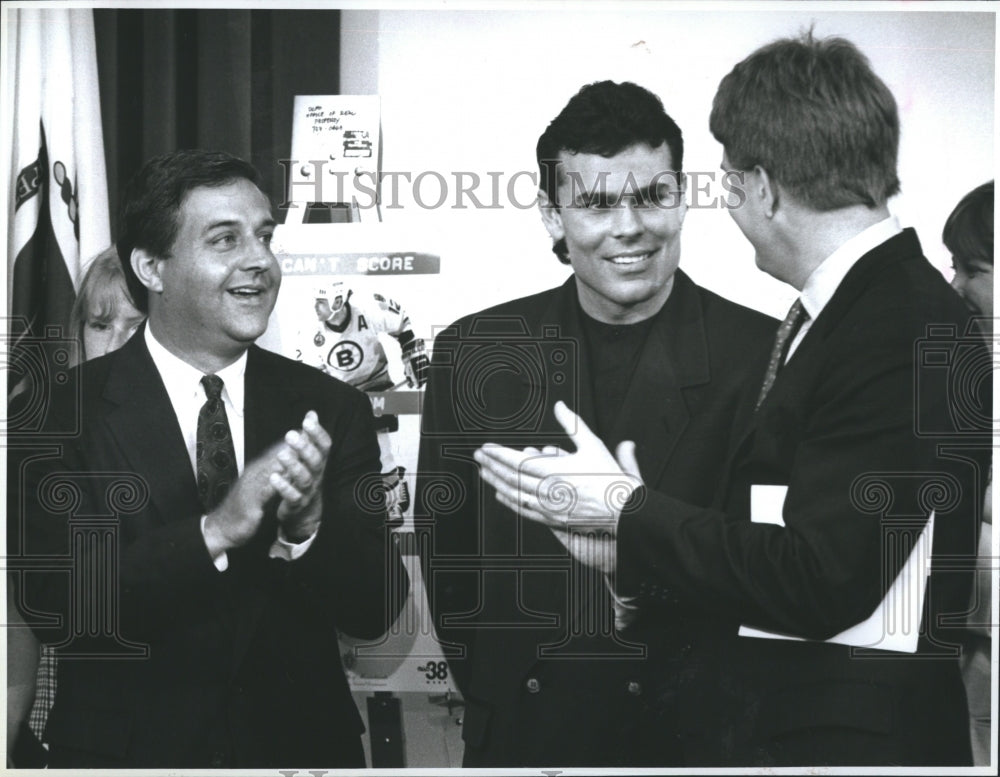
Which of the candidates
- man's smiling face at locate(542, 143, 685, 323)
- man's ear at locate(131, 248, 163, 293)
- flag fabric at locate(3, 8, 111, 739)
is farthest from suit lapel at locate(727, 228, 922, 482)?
flag fabric at locate(3, 8, 111, 739)

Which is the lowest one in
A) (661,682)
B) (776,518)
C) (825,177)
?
(661,682)

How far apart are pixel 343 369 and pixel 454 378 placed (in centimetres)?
28

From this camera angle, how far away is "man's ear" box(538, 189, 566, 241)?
3.18 m

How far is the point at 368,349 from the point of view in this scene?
10.5ft

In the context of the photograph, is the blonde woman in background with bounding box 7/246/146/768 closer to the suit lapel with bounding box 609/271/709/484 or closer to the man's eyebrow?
the man's eyebrow

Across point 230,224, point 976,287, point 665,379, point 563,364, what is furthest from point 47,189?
point 976,287

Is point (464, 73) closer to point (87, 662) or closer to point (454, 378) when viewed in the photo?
point (454, 378)

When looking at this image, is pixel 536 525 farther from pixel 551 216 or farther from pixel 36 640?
pixel 36 640

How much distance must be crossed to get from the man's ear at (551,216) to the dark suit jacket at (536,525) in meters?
0.15

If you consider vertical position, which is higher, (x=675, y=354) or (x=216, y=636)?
(x=675, y=354)

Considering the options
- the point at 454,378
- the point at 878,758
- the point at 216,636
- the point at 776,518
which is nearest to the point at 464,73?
the point at 454,378

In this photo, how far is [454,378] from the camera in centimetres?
319

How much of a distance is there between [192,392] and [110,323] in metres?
0.28

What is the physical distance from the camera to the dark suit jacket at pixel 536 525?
315 cm
